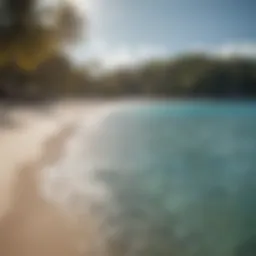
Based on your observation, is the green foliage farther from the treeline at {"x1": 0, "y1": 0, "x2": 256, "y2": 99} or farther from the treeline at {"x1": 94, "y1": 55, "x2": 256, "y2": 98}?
the treeline at {"x1": 94, "y1": 55, "x2": 256, "y2": 98}

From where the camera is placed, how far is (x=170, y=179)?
0.82 metres

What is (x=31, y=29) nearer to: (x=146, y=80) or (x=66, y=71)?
(x=66, y=71)

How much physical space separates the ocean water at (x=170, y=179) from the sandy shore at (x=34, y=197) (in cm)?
4

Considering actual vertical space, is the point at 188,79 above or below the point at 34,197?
above

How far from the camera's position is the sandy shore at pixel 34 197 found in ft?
2.68

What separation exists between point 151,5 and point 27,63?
13.3 inches

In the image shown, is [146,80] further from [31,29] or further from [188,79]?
[31,29]

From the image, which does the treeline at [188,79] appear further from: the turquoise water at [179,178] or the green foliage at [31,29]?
the green foliage at [31,29]

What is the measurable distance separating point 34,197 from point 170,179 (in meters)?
0.33

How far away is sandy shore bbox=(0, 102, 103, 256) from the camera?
82cm

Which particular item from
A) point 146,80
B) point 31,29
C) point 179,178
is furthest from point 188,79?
point 31,29

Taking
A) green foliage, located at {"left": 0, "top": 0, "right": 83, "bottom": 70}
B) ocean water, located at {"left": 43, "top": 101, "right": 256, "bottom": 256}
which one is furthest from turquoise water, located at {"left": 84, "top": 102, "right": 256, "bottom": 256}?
green foliage, located at {"left": 0, "top": 0, "right": 83, "bottom": 70}

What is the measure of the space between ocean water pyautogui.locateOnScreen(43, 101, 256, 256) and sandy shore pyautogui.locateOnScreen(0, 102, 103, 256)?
41mm

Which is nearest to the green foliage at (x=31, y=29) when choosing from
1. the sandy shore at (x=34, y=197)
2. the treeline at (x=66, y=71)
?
the treeline at (x=66, y=71)
